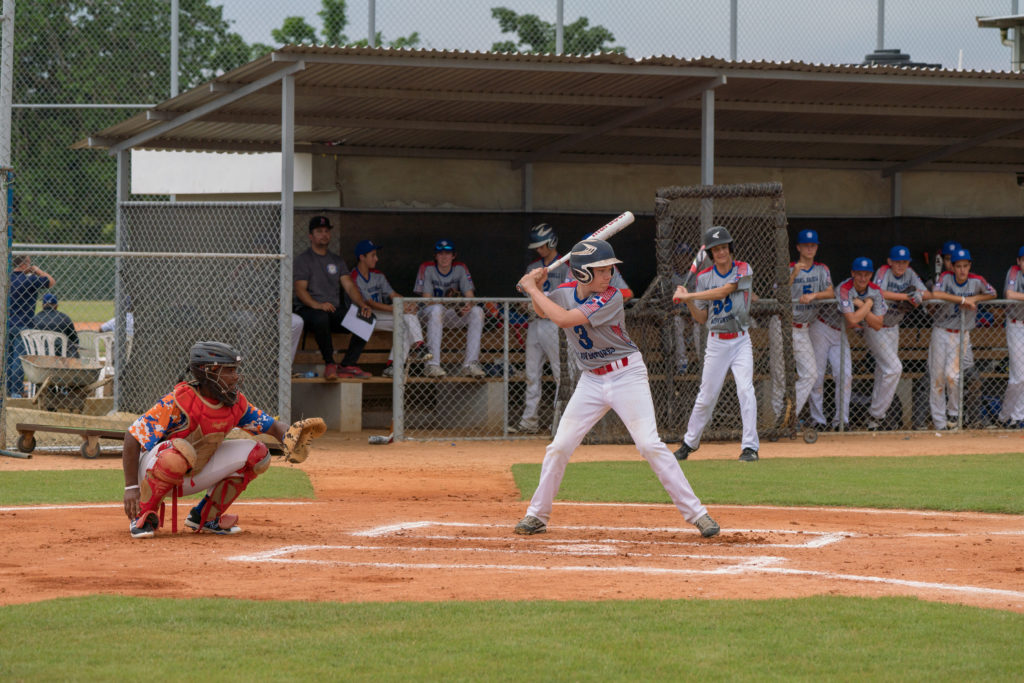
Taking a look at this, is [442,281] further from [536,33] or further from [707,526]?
[707,526]

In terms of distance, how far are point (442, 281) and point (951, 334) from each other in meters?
5.68

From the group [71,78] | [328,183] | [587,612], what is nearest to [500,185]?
[328,183]

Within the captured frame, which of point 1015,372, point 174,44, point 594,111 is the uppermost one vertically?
point 174,44

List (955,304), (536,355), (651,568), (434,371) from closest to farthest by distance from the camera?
(651,568) → (434,371) → (536,355) → (955,304)

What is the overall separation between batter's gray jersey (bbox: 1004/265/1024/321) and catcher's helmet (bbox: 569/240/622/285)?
8.84 m

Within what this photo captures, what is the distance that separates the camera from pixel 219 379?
7.41 metres

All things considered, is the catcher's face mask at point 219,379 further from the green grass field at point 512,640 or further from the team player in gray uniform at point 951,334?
the team player in gray uniform at point 951,334

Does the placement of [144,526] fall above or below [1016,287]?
below

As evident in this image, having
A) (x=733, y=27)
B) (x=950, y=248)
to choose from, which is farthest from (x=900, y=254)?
(x=733, y=27)

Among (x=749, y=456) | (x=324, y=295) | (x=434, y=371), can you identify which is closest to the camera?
(x=749, y=456)

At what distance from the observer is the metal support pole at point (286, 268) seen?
12.6 meters

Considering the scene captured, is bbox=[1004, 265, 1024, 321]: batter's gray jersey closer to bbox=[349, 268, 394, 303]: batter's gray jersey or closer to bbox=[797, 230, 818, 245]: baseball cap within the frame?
bbox=[797, 230, 818, 245]: baseball cap

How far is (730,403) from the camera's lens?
14.9 m

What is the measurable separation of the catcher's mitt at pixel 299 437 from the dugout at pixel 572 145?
503cm
